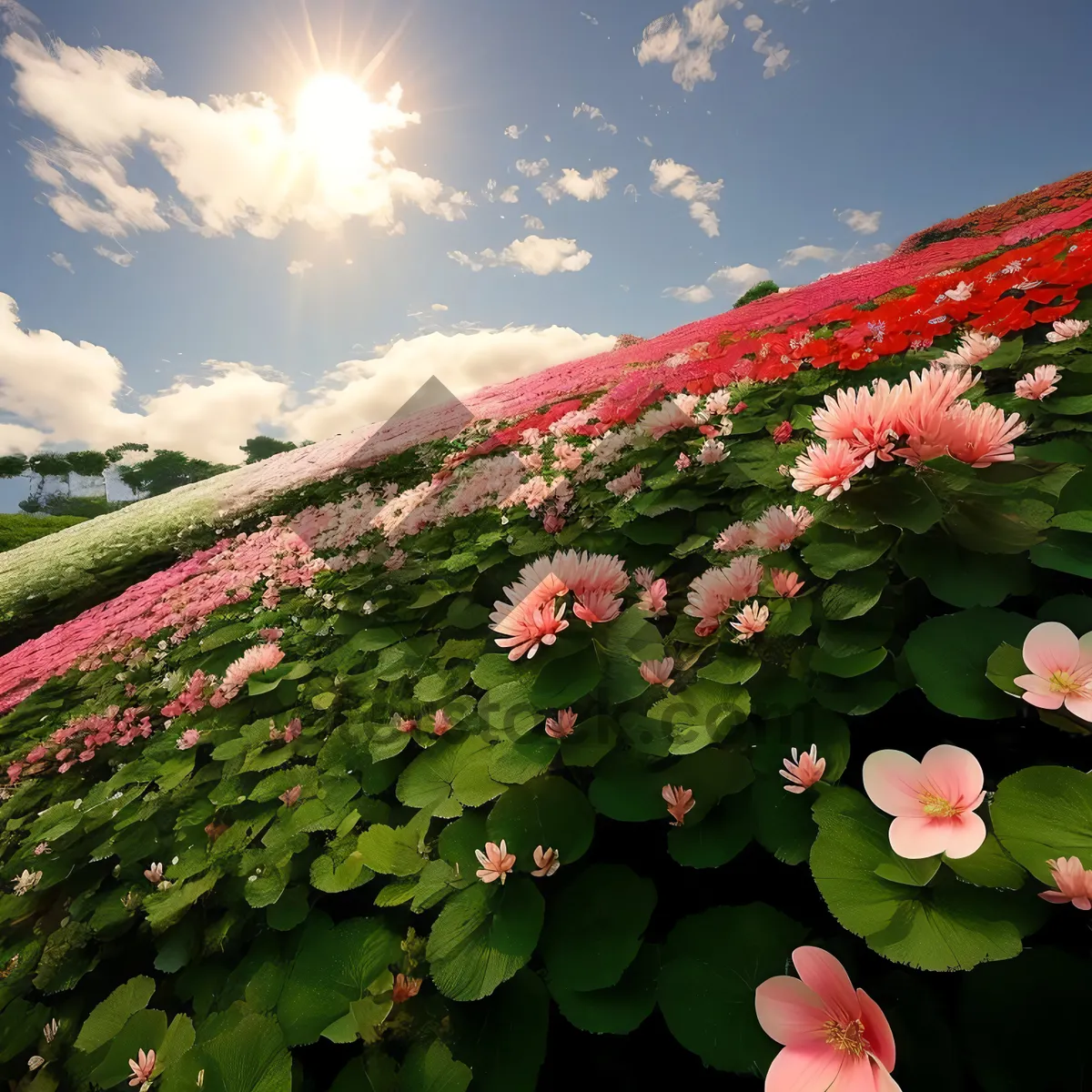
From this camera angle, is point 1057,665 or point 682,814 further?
point 682,814

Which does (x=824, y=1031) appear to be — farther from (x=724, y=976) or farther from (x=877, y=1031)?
(x=724, y=976)

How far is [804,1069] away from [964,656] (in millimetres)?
652

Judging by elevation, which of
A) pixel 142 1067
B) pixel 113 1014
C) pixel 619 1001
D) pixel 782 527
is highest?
pixel 782 527

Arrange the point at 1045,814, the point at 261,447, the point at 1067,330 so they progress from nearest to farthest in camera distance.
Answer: the point at 1045,814
the point at 1067,330
the point at 261,447

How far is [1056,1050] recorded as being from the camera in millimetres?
607

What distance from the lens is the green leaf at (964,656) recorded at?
825 millimetres

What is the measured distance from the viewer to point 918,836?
0.66 m

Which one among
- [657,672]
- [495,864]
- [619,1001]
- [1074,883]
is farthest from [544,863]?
[1074,883]

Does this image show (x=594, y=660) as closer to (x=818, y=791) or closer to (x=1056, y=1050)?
(x=818, y=791)

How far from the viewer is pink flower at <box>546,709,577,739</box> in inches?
40.9

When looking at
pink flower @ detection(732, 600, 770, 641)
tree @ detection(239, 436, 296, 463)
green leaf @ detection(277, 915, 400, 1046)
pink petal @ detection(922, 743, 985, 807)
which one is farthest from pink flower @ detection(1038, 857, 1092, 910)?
tree @ detection(239, 436, 296, 463)

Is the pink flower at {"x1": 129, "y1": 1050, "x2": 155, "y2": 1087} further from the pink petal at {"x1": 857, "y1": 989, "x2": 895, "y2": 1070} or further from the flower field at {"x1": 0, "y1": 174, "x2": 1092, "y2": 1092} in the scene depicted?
the pink petal at {"x1": 857, "y1": 989, "x2": 895, "y2": 1070}

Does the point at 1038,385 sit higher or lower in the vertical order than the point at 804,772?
higher

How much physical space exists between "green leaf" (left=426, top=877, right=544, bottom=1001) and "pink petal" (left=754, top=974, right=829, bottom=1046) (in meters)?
0.38
